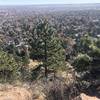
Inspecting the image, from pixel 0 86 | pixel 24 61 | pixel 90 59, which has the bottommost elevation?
pixel 24 61

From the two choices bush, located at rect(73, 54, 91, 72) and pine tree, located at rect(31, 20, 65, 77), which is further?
pine tree, located at rect(31, 20, 65, 77)

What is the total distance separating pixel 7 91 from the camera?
1399 centimetres

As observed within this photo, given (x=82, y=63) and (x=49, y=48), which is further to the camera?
(x=49, y=48)

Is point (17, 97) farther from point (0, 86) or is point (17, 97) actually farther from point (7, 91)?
point (0, 86)

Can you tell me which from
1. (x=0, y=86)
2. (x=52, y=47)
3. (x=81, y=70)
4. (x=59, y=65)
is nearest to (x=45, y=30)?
(x=52, y=47)

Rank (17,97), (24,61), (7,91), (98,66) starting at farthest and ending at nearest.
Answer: (24,61), (98,66), (7,91), (17,97)

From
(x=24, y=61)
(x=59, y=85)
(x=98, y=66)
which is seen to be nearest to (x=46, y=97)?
(x=59, y=85)

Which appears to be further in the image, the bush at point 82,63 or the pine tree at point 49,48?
the pine tree at point 49,48

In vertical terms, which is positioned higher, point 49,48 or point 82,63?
point 82,63

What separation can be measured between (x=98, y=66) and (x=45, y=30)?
15.2 meters

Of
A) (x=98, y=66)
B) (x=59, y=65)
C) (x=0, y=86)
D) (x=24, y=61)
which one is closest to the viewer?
(x=0, y=86)

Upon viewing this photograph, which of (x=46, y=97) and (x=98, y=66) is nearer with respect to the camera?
(x=46, y=97)

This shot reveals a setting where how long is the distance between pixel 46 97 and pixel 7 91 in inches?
74.2

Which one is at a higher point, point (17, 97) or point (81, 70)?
point (17, 97)
